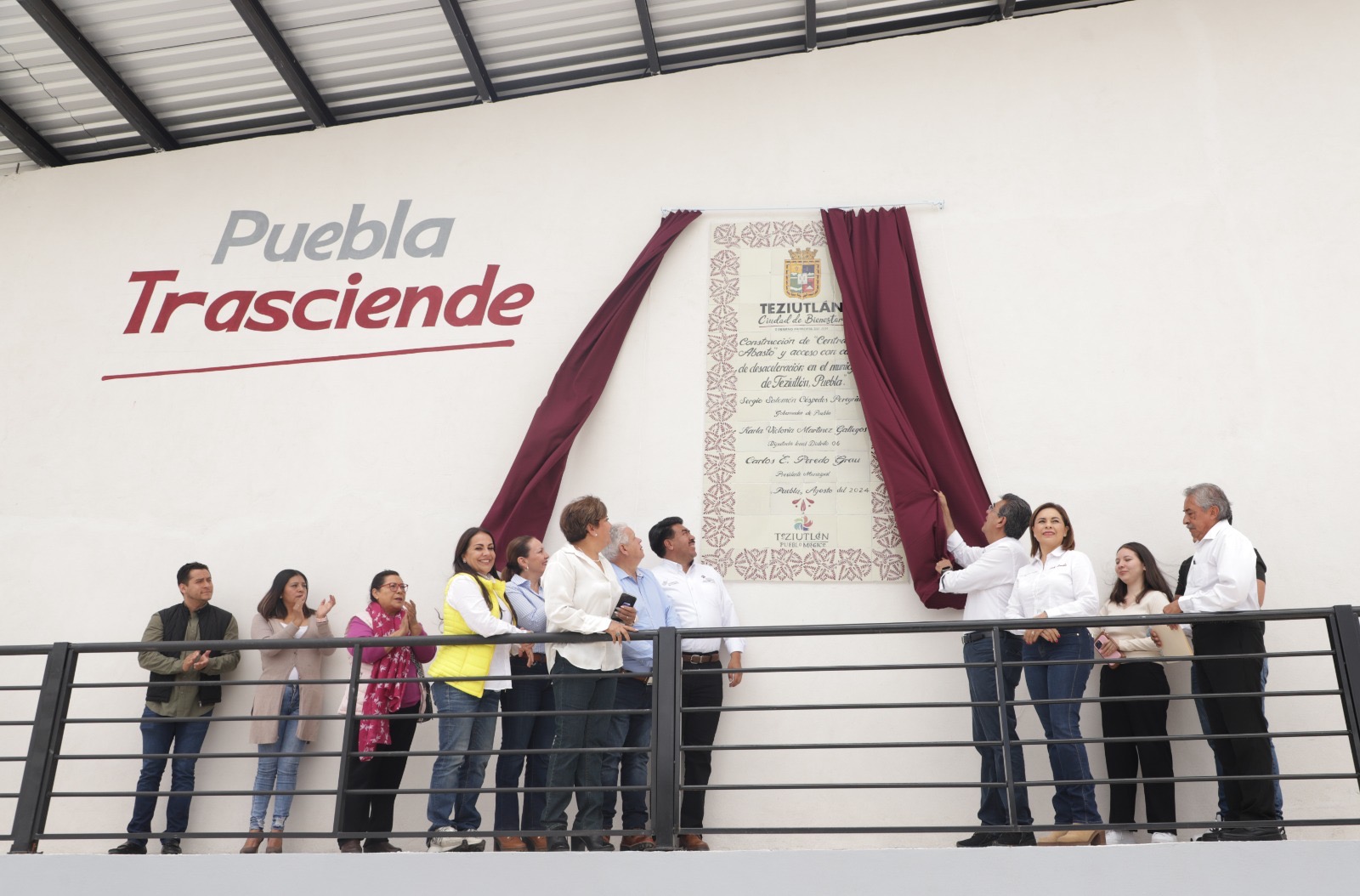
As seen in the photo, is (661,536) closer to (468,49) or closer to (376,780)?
(376,780)

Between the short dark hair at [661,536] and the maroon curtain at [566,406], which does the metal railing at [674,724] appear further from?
the maroon curtain at [566,406]

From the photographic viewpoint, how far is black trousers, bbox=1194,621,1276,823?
13.7 ft

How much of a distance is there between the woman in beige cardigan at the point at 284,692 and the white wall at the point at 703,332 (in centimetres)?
21

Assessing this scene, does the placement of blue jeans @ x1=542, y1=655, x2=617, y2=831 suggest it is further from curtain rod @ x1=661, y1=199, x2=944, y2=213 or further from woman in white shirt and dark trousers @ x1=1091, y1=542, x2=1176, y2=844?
curtain rod @ x1=661, y1=199, x2=944, y2=213

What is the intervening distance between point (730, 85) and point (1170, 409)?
112 inches

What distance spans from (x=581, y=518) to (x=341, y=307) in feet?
8.68

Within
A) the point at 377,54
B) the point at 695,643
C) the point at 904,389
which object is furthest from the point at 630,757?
the point at 377,54

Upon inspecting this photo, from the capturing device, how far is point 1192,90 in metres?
6.24

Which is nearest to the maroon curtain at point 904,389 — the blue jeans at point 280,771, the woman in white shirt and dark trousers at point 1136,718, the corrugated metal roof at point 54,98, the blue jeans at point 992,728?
the blue jeans at point 992,728

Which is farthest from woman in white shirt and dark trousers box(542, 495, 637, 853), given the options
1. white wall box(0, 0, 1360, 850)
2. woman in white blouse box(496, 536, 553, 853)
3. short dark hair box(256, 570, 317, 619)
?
short dark hair box(256, 570, 317, 619)

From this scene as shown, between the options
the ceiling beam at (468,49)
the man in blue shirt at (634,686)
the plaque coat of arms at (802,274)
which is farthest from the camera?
the plaque coat of arms at (802,274)

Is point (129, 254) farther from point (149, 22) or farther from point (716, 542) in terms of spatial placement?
point (716, 542)

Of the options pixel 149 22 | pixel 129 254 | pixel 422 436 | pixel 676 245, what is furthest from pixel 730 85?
pixel 129 254

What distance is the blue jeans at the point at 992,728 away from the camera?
4.66 meters
